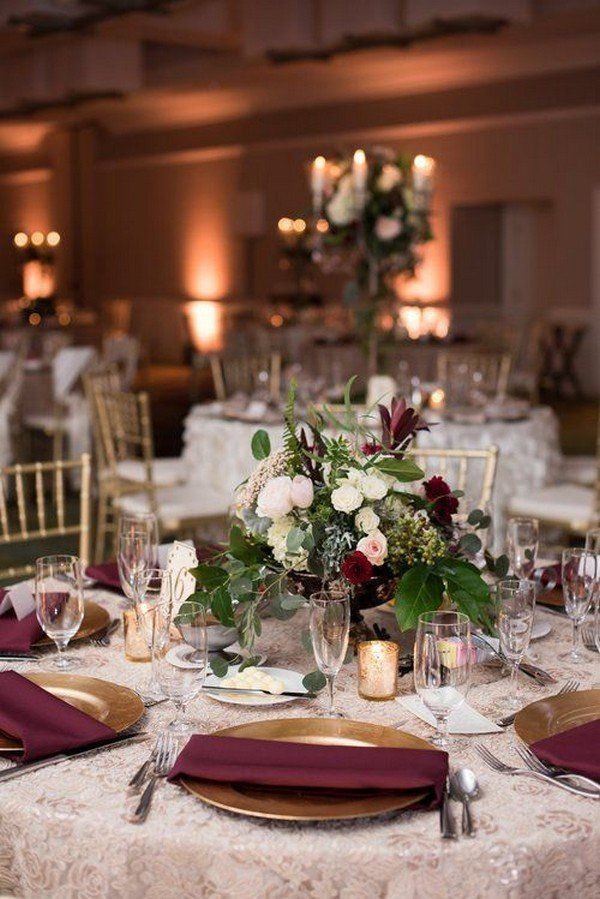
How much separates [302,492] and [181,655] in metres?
0.43

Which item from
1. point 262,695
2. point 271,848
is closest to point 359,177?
point 262,695

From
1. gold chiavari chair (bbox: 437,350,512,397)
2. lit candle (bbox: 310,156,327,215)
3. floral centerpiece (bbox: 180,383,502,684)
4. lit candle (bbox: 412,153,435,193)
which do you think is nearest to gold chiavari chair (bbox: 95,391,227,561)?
lit candle (bbox: 310,156,327,215)

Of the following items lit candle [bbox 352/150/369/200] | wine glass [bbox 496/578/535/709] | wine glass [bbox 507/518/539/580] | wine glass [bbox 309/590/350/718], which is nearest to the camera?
wine glass [bbox 309/590/350/718]

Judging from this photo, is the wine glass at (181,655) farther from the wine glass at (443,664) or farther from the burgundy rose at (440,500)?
the burgundy rose at (440,500)

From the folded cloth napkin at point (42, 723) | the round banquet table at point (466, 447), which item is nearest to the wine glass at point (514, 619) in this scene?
the folded cloth napkin at point (42, 723)

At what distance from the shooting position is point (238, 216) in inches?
640

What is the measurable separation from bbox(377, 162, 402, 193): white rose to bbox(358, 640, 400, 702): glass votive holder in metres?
4.19

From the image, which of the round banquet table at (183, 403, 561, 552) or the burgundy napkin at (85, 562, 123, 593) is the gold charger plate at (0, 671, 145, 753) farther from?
the round banquet table at (183, 403, 561, 552)

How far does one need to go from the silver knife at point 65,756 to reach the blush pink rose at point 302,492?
47 cm

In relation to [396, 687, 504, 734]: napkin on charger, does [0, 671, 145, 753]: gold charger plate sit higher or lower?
higher

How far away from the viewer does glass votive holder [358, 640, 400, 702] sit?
6.58 feet

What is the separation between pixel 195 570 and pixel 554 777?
704 millimetres

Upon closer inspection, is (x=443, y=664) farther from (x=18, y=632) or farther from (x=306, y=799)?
(x=18, y=632)

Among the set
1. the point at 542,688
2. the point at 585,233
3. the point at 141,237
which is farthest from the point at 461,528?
the point at 141,237
